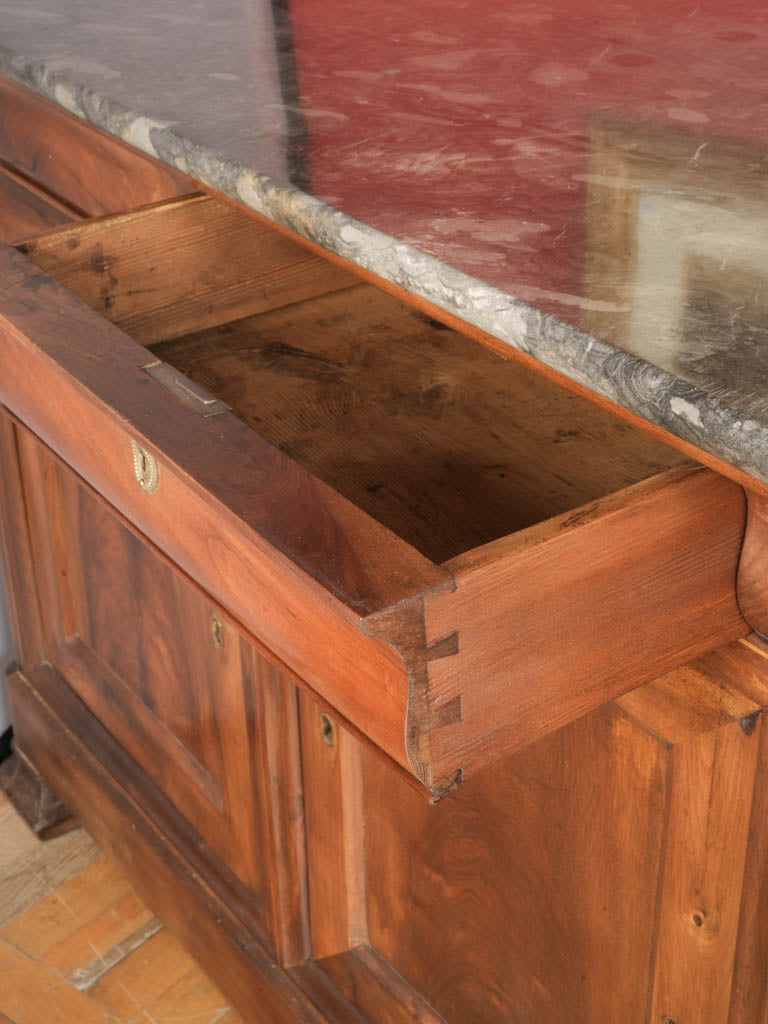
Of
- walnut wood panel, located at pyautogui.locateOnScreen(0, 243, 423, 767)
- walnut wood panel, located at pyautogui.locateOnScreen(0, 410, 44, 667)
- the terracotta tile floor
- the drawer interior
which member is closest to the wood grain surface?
the drawer interior

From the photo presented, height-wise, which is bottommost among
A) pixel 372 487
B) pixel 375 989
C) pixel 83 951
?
pixel 83 951

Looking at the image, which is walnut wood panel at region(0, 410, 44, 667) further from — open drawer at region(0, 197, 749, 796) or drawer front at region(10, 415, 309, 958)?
open drawer at region(0, 197, 749, 796)

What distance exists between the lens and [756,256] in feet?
2.06

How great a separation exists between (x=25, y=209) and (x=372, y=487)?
1.96ft

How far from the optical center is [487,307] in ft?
1.99

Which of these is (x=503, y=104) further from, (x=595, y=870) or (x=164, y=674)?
(x=164, y=674)

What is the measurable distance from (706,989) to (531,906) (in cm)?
14

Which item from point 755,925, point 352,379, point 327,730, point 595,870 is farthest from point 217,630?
point 755,925

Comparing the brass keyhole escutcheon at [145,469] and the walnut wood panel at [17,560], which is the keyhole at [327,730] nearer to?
the brass keyhole escutcheon at [145,469]

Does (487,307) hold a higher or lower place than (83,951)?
higher

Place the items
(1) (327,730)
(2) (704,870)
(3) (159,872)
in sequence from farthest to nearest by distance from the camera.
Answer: (3) (159,872), (1) (327,730), (2) (704,870)

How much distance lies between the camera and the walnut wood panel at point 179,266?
34.2 inches

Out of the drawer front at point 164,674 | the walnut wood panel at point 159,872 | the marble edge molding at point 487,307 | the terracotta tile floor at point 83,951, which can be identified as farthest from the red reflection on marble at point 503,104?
the terracotta tile floor at point 83,951

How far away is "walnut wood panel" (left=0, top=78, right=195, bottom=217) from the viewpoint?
3.26ft
